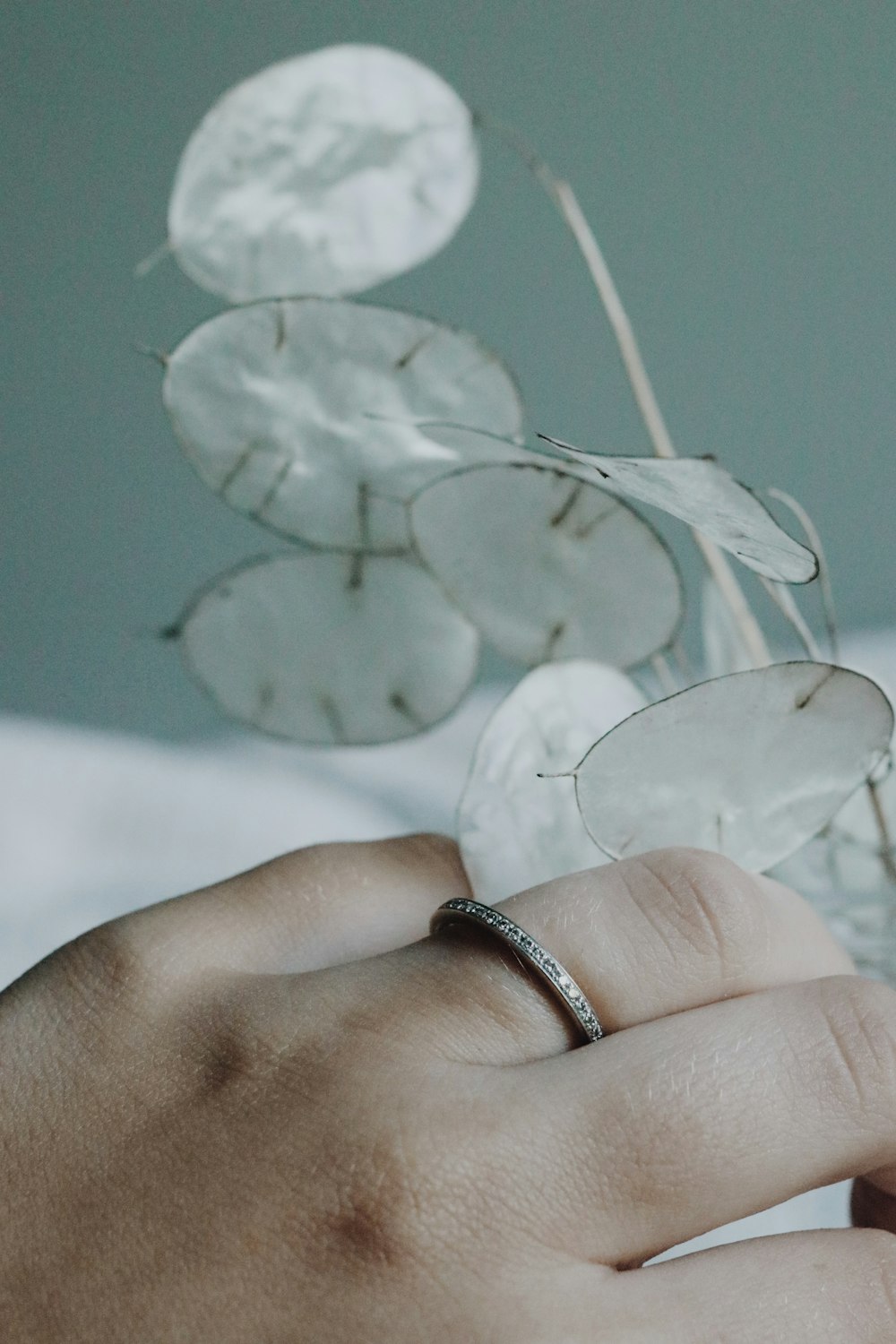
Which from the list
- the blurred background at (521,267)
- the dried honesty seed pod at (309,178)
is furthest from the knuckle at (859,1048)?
the blurred background at (521,267)

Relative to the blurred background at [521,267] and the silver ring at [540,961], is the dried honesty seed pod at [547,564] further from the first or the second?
the blurred background at [521,267]

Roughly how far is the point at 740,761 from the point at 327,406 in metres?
0.13

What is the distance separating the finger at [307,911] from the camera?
1.10 feet

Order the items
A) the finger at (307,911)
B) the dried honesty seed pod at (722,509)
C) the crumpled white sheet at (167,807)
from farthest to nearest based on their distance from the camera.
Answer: the crumpled white sheet at (167,807)
the finger at (307,911)
the dried honesty seed pod at (722,509)

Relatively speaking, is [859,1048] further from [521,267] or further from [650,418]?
[521,267]

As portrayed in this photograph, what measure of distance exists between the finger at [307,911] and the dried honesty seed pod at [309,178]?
0.52ft

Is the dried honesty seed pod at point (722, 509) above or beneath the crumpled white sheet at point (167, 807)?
above

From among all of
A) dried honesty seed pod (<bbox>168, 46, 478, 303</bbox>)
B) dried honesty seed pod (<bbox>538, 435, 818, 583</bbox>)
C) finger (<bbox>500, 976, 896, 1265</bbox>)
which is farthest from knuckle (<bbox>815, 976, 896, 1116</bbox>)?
dried honesty seed pod (<bbox>168, 46, 478, 303</bbox>)

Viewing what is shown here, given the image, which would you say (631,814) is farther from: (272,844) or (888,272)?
(888,272)

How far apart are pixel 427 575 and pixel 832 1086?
0.54ft

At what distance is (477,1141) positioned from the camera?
10.4 inches

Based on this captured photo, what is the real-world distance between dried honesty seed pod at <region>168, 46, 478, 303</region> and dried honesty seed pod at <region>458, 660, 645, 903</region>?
12 cm

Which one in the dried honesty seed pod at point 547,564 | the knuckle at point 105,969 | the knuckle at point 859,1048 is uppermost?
the dried honesty seed pod at point 547,564

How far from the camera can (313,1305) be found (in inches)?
10.0
